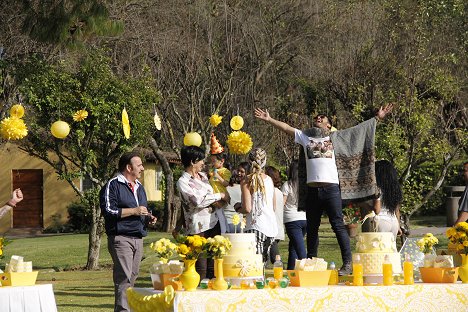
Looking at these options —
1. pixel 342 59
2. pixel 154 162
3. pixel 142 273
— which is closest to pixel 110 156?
pixel 142 273

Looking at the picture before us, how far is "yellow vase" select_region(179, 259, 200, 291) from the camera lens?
7074 millimetres

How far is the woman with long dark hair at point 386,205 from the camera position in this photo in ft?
38.4

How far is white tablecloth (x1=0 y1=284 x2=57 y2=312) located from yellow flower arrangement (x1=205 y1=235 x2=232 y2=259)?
1.79 meters

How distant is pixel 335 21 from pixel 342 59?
358 centimetres

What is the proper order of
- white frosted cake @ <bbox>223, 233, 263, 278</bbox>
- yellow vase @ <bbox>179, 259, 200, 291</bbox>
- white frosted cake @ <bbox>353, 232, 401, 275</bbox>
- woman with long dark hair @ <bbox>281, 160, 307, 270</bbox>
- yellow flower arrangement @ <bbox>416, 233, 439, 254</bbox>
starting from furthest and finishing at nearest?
woman with long dark hair @ <bbox>281, 160, 307, 270</bbox> → yellow flower arrangement @ <bbox>416, 233, 439, 254</bbox> → white frosted cake @ <bbox>353, 232, 401, 275</bbox> → white frosted cake @ <bbox>223, 233, 263, 278</bbox> → yellow vase @ <bbox>179, 259, 200, 291</bbox>

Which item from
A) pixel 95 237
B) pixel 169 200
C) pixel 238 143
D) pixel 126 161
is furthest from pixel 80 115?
pixel 169 200

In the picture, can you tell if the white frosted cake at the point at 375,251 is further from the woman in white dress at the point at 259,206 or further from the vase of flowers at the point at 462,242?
the woman in white dress at the point at 259,206

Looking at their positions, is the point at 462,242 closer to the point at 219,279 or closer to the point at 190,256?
the point at 219,279

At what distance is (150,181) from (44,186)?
15.4 feet

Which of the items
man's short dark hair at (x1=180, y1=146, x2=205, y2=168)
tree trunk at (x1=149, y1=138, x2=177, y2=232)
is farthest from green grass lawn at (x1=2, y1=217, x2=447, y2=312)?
tree trunk at (x1=149, y1=138, x2=177, y2=232)

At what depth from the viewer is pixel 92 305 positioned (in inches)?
515

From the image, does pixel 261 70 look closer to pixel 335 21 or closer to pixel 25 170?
pixel 335 21

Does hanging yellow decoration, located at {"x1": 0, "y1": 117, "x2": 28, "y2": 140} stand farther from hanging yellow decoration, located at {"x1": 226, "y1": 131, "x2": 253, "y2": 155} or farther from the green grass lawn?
hanging yellow decoration, located at {"x1": 226, "y1": 131, "x2": 253, "y2": 155}

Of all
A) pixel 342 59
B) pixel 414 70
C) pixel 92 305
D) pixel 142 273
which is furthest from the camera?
pixel 342 59
